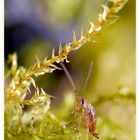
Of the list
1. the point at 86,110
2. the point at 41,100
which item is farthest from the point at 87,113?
the point at 41,100

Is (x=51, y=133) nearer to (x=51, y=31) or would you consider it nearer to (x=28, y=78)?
(x=28, y=78)

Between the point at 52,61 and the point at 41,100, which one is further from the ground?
the point at 52,61

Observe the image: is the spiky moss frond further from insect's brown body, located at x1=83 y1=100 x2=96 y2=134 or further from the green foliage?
insect's brown body, located at x1=83 y1=100 x2=96 y2=134

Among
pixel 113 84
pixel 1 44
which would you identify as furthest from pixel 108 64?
pixel 1 44

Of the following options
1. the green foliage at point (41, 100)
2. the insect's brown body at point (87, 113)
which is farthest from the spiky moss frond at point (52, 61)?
the insect's brown body at point (87, 113)

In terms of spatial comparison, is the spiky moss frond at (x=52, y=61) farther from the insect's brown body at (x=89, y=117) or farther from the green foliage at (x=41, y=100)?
the insect's brown body at (x=89, y=117)

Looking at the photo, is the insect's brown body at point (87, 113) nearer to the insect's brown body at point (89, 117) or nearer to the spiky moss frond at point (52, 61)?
the insect's brown body at point (89, 117)

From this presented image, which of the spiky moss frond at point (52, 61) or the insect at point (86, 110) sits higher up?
the spiky moss frond at point (52, 61)

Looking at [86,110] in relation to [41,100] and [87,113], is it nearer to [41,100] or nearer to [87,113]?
[87,113]

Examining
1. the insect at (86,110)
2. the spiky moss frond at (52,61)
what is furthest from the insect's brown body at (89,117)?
the spiky moss frond at (52,61)
